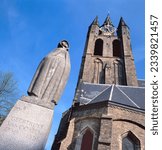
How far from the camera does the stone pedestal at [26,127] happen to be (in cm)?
272

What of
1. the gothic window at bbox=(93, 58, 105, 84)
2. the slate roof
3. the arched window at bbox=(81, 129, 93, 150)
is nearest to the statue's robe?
the arched window at bbox=(81, 129, 93, 150)

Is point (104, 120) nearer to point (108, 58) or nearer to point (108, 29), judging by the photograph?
point (108, 58)

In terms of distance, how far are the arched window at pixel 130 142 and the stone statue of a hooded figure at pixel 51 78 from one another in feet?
28.3

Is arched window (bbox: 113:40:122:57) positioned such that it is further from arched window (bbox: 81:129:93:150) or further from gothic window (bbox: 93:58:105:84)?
arched window (bbox: 81:129:93:150)

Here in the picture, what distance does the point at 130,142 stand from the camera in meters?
11.1

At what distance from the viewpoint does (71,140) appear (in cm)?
1119

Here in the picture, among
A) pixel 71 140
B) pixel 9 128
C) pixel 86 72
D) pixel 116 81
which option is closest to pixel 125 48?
pixel 116 81

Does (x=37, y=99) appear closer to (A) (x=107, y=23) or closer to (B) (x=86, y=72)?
(B) (x=86, y=72)

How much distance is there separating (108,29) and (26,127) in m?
30.2

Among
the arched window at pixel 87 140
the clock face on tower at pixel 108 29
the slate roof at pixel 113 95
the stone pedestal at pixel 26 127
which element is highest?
the clock face on tower at pixel 108 29

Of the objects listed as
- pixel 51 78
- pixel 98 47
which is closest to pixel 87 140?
pixel 51 78

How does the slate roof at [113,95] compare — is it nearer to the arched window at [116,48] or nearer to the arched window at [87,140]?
the arched window at [87,140]

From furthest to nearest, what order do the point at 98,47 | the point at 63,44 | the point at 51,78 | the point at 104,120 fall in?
→ the point at 98,47 < the point at 104,120 < the point at 63,44 < the point at 51,78

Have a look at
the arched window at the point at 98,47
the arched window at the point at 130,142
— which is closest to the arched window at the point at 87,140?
the arched window at the point at 130,142
